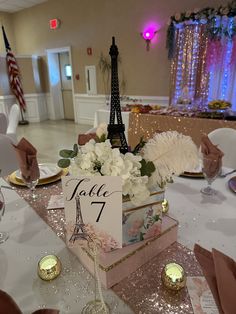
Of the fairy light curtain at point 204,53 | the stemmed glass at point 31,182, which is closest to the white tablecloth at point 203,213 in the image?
the stemmed glass at point 31,182

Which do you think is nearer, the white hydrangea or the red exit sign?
the white hydrangea

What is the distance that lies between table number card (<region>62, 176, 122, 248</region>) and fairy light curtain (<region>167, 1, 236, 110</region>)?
4119 millimetres

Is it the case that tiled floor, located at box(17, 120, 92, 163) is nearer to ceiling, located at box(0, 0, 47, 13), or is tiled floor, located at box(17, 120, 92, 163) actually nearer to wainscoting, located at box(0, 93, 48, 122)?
wainscoting, located at box(0, 93, 48, 122)

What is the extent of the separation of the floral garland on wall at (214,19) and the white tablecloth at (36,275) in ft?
13.9

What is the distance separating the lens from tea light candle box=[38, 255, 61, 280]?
63cm

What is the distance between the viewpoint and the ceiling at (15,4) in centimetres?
651

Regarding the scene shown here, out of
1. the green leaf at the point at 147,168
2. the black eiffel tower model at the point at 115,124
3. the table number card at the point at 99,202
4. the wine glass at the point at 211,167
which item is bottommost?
the wine glass at the point at 211,167

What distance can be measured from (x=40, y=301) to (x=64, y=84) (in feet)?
24.6

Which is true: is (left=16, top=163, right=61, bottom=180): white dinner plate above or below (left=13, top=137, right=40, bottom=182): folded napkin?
below

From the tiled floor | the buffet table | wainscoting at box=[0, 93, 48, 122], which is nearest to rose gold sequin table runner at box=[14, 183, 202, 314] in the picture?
the buffet table

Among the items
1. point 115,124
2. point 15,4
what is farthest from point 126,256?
point 15,4

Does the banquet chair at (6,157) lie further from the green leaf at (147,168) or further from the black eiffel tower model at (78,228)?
the green leaf at (147,168)

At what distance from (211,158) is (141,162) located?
530 millimetres

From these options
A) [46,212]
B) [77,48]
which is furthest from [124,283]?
[77,48]
